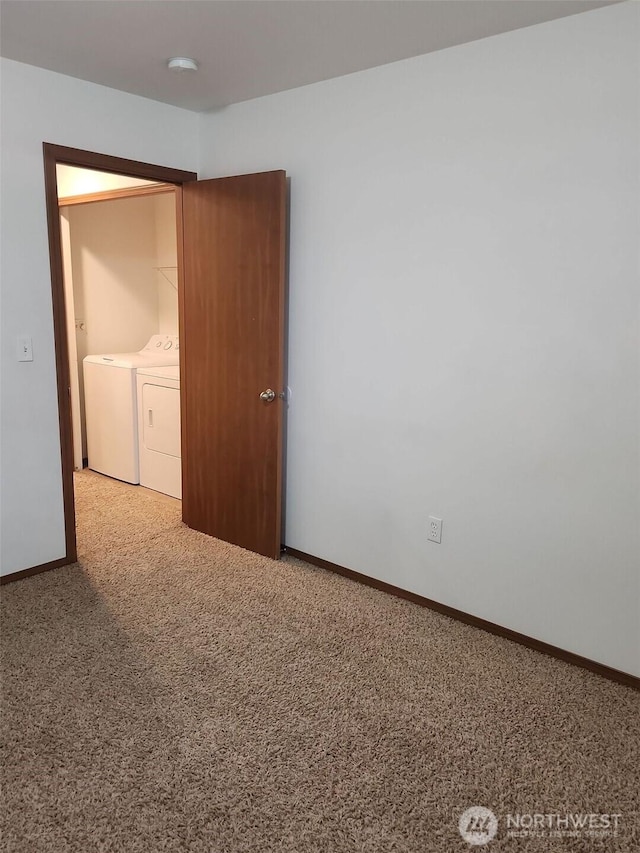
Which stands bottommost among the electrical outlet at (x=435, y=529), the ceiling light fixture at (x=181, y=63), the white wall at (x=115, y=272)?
the electrical outlet at (x=435, y=529)

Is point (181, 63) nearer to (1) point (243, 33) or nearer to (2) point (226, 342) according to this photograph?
(1) point (243, 33)

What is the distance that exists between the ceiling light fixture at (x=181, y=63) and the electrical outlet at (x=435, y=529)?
218 centimetres

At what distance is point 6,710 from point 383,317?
2090mm

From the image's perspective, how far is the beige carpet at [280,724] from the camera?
66.7 inches

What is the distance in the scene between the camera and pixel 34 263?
287 cm

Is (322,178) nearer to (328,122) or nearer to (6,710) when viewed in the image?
(328,122)

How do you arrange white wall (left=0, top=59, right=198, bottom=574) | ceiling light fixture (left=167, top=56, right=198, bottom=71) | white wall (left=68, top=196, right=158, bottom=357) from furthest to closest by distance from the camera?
white wall (left=68, top=196, right=158, bottom=357) < white wall (left=0, top=59, right=198, bottom=574) < ceiling light fixture (left=167, top=56, right=198, bottom=71)

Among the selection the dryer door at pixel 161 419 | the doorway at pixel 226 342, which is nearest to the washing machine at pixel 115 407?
the dryer door at pixel 161 419

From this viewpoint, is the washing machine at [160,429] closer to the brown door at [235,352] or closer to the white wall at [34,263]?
the brown door at [235,352]

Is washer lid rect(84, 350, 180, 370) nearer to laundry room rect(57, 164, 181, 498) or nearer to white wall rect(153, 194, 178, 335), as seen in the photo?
laundry room rect(57, 164, 181, 498)

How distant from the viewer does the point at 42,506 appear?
120 inches

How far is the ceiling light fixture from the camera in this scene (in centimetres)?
257

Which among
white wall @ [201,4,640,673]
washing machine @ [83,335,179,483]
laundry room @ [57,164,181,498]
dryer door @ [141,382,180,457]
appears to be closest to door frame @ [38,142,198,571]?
white wall @ [201,4,640,673]

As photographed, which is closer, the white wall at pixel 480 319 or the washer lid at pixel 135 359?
the white wall at pixel 480 319
